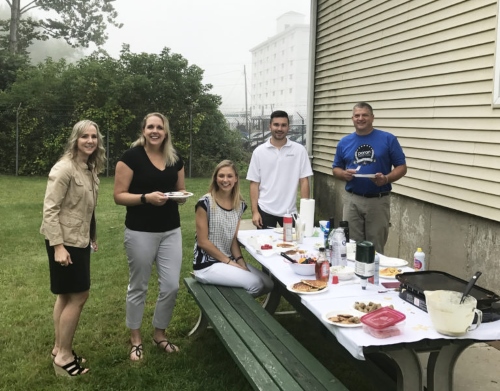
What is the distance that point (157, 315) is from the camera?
3.89m

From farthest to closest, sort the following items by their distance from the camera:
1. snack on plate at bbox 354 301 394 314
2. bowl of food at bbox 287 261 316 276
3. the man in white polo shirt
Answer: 1. the man in white polo shirt
2. bowl of food at bbox 287 261 316 276
3. snack on plate at bbox 354 301 394 314

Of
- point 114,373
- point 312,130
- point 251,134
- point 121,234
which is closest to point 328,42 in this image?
point 312,130

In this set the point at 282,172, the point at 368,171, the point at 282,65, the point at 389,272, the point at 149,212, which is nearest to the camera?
the point at 389,272

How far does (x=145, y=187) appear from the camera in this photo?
3.60 metres

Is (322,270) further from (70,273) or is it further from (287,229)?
(70,273)

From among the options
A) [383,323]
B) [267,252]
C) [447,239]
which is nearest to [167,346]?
[267,252]

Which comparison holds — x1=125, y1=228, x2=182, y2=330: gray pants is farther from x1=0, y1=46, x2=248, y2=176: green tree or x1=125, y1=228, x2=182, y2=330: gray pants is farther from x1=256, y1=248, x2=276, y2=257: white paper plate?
x1=0, y1=46, x2=248, y2=176: green tree

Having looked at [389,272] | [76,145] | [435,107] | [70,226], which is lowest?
[389,272]

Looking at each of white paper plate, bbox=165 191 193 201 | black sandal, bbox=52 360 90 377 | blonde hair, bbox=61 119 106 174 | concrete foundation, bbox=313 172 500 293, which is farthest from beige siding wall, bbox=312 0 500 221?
black sandal, bbox=52 360 90 377

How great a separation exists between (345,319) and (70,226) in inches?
76.6

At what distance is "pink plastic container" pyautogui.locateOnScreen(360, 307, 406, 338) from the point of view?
7.39 feet

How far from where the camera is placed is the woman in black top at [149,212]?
3.54 meters

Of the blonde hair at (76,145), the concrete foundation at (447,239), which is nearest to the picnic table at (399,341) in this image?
the blonde hair at (76,145)

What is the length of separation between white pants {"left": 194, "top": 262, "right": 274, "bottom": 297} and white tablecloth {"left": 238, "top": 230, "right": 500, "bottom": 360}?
0.27 meters
